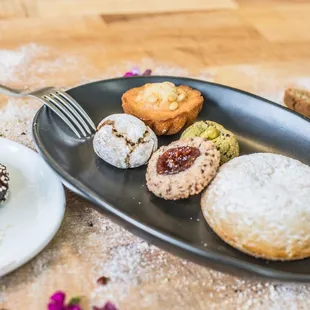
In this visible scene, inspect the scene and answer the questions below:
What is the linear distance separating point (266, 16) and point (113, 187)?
1238mm

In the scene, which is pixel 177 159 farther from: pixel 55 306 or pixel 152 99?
pixel 55 306

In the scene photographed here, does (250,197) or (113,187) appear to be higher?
(250,197)

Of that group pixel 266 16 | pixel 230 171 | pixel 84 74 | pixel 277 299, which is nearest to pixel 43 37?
pixel 84 74

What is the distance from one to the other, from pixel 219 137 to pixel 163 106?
0.54 ft

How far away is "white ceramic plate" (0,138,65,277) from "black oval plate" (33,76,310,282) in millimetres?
50

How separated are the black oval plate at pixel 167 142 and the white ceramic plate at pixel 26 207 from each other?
0.16 ft

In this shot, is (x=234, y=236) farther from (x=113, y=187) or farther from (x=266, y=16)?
(x=266, y=16)

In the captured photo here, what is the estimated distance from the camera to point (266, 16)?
2018mm

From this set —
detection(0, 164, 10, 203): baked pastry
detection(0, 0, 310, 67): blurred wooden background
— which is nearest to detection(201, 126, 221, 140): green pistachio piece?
detection(0, 164, 10, 203): baked pastry

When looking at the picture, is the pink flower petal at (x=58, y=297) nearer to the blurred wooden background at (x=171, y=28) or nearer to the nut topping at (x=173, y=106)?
the nut topping at (x=173, y=106)

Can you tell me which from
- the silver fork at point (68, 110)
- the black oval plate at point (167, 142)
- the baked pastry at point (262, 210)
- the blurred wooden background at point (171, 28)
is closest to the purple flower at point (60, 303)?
the black oval plate at point (167, 142)

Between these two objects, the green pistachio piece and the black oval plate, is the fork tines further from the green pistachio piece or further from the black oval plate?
the green pistachio piece

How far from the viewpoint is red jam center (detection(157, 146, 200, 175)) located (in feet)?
3.27

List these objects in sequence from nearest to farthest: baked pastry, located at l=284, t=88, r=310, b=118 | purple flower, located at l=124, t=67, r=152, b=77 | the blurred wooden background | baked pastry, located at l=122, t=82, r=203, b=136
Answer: baked pastry, located at l=122, t=82, r=203, b=136
baked pastry, located at l=284, t=88, r=310, b=118
purple flower, located at l=124, t=67, r=152, b=77
the blurred wooden background
